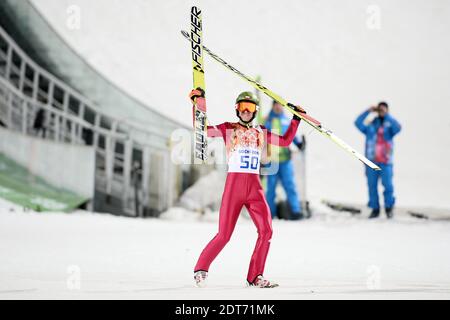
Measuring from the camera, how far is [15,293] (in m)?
3.19

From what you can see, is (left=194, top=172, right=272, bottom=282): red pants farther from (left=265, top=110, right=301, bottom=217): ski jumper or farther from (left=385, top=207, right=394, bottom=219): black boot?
(left=385, top=207, right=394, bottom=219): black boot

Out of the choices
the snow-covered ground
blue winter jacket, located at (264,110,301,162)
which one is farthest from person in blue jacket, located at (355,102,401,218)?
blue winter jacket, located at (264,110,301,162)

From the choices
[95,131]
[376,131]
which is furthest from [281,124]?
[95,131]

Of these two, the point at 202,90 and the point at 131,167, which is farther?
the point at 131,167

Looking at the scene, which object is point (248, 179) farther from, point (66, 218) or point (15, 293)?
point (66, 218)

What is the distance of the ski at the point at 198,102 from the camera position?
3.22m

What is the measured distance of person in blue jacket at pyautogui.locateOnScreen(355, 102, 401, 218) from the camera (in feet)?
24.7

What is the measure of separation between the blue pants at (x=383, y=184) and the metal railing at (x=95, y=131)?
112 inches

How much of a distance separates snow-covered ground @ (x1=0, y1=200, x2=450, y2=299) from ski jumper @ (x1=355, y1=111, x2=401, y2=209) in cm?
39

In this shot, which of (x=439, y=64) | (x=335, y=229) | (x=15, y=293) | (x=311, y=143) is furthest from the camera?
(x=439, y=64)

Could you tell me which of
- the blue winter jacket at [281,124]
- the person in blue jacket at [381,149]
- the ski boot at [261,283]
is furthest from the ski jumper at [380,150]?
the ski boot at [261,283]

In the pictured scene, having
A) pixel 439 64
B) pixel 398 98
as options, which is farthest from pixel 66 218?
pixel 439 64

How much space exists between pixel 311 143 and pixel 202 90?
6.01m

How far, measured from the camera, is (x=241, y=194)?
10.7ft
